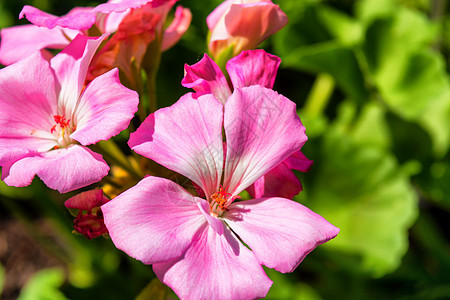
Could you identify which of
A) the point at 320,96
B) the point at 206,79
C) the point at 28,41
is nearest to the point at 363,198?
the point at 320,96

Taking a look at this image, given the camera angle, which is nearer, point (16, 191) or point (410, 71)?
point (410, 71)

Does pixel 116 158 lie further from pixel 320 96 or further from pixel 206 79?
pixel 320 96

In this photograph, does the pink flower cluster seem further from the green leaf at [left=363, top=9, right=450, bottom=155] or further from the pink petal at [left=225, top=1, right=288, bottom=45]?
the green leaf at [left=363, top=9, right=450, bottom=155]

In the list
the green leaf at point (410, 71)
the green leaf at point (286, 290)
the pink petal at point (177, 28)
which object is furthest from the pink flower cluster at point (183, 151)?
the green leaf at point (410, 71)

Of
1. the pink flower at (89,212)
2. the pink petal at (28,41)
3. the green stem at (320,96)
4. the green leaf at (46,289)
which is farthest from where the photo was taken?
the green stem at (320,96)

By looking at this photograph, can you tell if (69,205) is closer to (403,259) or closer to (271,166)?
(271,166)

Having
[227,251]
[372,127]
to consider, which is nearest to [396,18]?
[372,127]

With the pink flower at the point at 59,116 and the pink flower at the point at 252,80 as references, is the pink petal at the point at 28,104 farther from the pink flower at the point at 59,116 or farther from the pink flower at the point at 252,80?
the pink flower at the point at 252,80
